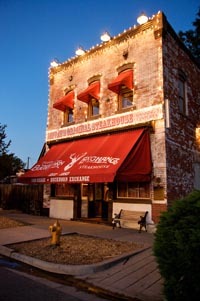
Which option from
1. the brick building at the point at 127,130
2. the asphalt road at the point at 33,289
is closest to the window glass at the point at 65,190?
the brick building at the point at 127,130

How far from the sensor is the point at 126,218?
11906 millimetres

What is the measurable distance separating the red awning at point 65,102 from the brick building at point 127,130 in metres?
0.05

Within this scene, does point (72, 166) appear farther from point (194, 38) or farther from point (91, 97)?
point (194, 38)

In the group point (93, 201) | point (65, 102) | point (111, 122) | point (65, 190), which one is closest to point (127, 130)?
point (111, 122)

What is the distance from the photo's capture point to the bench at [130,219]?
11.2m

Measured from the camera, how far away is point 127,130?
41.7ft

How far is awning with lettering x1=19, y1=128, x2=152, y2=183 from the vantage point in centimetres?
1060

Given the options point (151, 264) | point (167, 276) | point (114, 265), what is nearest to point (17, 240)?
point (114, 265)

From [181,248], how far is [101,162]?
7135 mm

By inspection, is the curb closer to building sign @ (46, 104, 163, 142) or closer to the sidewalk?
the sidewalk

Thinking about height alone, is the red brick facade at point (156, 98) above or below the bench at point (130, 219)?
above

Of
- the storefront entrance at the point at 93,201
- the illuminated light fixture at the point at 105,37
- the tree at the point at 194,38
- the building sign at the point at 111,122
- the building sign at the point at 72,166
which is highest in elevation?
the tree at the point at 194,38

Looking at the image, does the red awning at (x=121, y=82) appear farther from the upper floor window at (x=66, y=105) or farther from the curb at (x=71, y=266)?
the curb at (x=71, y=266)

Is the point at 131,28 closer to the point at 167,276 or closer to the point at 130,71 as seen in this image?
the point at 130,71
